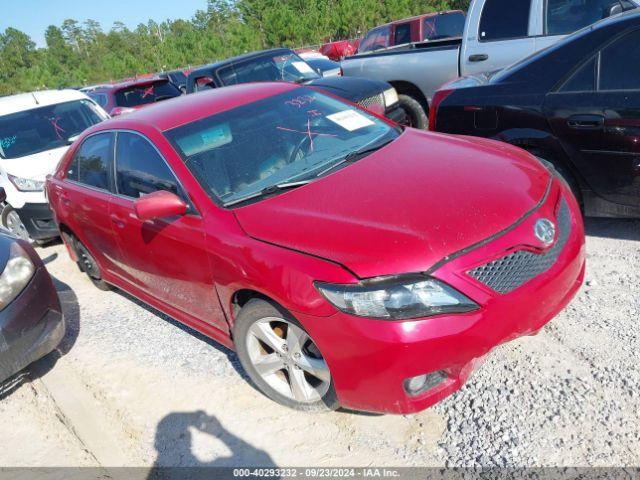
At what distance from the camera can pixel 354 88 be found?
639 cm

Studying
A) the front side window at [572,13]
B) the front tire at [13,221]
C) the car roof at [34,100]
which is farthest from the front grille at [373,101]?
the front tire at [13,221]

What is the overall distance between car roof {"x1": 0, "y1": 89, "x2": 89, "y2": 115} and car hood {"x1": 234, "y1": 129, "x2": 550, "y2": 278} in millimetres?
5600

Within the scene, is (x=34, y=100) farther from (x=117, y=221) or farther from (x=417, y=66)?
(x=417, y=66)

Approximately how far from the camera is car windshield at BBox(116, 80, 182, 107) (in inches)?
423

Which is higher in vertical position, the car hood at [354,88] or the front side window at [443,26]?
the car hood at [354,88]

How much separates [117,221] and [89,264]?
53.3 inches

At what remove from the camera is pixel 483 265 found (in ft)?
7.59

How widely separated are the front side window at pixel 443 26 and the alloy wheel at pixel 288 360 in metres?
10.4

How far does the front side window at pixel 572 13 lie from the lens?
5.41 meters

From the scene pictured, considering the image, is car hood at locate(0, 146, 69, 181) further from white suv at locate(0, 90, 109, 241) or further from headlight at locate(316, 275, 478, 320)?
headlight at locate(316, 275, 478, 320)

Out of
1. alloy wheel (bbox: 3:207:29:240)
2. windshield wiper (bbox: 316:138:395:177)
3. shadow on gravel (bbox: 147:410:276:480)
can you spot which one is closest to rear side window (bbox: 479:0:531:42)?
windshield wiper (bbox: 316:138:395:177)

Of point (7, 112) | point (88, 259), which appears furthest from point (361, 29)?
point (88, 259)

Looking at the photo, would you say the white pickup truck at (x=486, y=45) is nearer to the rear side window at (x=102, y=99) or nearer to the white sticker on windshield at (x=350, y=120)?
the white sticker on windshield at (x=350, y=120)

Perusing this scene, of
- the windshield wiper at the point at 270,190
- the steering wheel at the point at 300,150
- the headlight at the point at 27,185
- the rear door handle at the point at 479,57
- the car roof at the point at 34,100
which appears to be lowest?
the headlight at the point at 27,185
